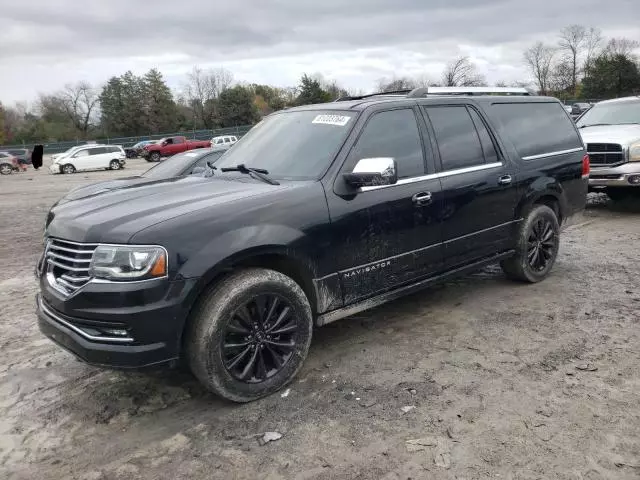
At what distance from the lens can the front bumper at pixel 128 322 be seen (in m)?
2.97

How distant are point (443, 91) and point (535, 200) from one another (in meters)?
1.46

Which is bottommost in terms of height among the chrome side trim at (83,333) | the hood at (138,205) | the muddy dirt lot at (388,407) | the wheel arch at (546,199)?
the muddy dirt lot at (388,407)

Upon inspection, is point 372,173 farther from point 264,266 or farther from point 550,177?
point 550,177

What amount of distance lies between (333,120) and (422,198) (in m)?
0.91

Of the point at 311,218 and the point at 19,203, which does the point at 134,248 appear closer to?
the point at 311,218

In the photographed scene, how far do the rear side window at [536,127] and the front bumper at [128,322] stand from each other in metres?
3.53

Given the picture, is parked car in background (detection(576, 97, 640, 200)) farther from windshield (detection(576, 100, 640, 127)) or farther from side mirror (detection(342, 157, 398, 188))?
side mirror (detection(342, 157, 398, 188))

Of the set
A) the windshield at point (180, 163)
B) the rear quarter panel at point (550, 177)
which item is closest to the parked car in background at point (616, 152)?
the rear quarter panel at point (550, 177)

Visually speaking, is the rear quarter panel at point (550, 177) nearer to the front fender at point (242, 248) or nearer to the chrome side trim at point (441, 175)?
the chrome side trim at point (441, 175)

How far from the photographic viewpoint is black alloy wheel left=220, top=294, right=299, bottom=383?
11.0 ft

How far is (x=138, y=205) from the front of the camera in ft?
11.4

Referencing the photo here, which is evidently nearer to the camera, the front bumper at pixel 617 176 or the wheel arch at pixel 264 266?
the wheel arch at pixel 264 266

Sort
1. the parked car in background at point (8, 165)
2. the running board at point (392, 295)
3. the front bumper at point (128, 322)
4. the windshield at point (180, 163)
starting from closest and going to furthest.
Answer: the front bumper at point (128, 322)
the running board at point (392, 295)
the windshield at point (180, 163)
the parked car in background at point (8, 165)

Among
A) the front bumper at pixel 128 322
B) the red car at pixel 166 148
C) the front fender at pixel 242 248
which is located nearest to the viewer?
the front bumper at pixel 128 322
